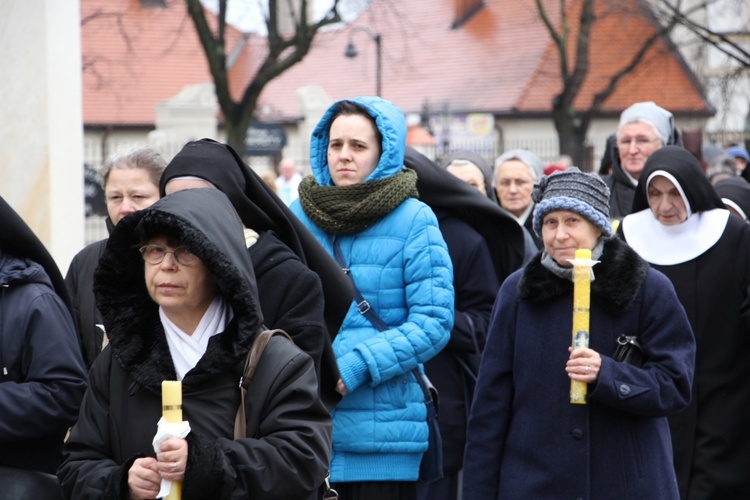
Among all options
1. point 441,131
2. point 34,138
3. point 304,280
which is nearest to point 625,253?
point 304,280

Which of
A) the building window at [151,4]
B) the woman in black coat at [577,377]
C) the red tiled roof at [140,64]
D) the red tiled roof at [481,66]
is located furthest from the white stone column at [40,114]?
the building window at [151,4]

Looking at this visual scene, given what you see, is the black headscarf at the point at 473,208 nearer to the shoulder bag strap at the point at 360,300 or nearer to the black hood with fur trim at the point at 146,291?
the shoulder bag strap at the point at 360,300

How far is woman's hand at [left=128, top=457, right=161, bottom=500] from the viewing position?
11.2ft

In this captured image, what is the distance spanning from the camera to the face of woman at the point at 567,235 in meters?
4.87

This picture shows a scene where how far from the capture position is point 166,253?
144 inches

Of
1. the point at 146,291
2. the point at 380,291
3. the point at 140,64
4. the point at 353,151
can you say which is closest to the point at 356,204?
the point at 353,151

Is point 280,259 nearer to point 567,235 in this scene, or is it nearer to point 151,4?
point 567,235

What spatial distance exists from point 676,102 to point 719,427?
41534mm

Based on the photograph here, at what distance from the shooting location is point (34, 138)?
311 inches

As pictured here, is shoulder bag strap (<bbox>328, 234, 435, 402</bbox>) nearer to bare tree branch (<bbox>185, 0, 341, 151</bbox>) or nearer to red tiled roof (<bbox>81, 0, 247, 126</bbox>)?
bare tree branch (<bbox>185, 0, 341, 151</bbox>)

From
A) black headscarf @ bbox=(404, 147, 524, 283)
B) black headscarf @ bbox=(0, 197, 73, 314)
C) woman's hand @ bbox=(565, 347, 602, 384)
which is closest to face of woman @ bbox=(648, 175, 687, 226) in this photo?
black headscarf @ bbox=(404, 147, 524, 283)

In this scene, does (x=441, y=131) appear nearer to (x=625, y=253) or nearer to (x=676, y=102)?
(x=676, y=102)

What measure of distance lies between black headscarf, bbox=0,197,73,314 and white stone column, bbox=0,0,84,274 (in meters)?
3.23

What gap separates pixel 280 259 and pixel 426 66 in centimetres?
4613
